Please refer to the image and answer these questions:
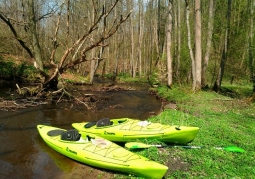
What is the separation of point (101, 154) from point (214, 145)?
2748 millimetres

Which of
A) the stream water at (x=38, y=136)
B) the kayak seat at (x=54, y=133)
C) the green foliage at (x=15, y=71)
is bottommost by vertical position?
the stream water at (x=38, y=136)

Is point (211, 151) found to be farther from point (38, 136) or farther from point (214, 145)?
point (38, 136)

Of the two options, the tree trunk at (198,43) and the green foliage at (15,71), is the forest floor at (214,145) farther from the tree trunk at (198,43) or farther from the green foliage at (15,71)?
the green foliage at (15,71)

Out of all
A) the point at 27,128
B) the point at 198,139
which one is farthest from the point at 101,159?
the point at 27,128

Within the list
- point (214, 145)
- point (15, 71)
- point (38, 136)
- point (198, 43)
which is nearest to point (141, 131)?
point (214, 145)

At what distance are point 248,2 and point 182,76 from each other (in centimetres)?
643

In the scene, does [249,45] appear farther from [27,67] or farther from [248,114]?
[27,67]

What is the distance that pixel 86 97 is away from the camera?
11078mm

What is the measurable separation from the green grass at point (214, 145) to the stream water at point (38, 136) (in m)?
1.57

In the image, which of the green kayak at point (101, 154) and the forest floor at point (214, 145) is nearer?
the green kayak at point (101, 154)

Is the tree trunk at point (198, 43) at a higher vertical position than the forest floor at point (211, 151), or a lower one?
higher

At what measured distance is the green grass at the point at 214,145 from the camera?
4172 millimetres

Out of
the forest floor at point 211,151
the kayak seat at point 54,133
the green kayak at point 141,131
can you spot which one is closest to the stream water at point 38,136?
the kayak seat at point 54,133

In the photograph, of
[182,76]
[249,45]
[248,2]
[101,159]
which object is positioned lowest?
[101,159]
